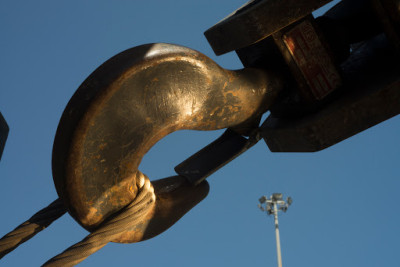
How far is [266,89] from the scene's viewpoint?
1162 millimetres

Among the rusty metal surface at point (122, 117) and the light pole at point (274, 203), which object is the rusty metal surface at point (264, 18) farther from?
the light pole at point (274, 203)

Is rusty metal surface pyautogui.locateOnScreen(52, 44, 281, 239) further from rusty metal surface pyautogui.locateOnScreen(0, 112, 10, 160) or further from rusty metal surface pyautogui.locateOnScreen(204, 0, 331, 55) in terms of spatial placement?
rusty metal surface pyautogui.locateOnScreen(0, 112, 10, 160)

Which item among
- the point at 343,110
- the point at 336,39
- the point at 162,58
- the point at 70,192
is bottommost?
the point at 343,110

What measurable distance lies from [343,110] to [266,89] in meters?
0.19

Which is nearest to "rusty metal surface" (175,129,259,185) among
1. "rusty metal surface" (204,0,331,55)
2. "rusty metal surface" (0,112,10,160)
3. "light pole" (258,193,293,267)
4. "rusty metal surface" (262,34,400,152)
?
"rusty metal surface" (262,34,400,152)

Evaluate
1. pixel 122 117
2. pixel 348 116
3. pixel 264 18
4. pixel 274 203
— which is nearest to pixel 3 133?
pixel 122 117

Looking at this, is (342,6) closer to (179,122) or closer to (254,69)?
(254,69)

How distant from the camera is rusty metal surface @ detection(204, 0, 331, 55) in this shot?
1.03 m

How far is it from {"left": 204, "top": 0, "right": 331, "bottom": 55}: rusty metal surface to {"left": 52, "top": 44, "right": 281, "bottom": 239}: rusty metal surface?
0.33 feet

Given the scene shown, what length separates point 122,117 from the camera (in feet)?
2.95

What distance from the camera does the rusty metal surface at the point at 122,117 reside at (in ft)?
2.82

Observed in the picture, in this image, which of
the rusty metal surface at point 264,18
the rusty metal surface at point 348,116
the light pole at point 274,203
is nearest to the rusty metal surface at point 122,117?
the rusty metal surface at point 264,18

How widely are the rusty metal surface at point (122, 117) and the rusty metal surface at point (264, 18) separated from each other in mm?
101

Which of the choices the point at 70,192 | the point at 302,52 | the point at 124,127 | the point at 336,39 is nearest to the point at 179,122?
the point at 124,127
